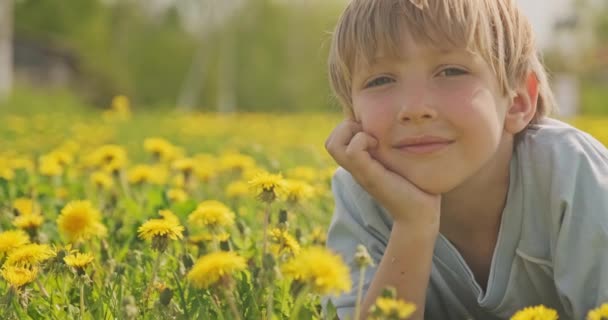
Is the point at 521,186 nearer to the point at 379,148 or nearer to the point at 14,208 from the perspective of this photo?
the point at 379,148

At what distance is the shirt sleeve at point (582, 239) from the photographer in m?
1.52

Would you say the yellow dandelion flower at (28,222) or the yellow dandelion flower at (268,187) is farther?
the yellow dandelion flower at (28,222)

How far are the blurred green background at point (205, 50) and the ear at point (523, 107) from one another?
23.4 meters

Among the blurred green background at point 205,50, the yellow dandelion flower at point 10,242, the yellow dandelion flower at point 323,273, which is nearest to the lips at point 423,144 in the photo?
the yellow dandelion flower at point 323,273

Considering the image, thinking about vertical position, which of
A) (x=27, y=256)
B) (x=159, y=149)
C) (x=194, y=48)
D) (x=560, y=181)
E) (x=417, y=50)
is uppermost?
(x=417, y=50)

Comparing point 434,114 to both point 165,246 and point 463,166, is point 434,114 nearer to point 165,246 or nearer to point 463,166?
point 463,166

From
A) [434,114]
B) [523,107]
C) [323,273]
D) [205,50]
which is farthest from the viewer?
[205,50]

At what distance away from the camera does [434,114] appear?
151 centimetres

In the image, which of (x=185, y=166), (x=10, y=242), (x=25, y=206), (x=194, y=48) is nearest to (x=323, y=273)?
(x=10, y=242)

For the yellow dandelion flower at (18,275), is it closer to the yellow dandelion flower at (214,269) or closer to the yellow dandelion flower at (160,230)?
the yellow dandelion flower at (160,230)

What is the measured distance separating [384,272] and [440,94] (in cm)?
33

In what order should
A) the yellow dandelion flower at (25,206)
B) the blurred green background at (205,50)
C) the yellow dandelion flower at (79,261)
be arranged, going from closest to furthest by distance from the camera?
the yellow dandelion flower at (79,261) < the yellow dandelion flower at (25,206) < the blurred green background at (205,50)

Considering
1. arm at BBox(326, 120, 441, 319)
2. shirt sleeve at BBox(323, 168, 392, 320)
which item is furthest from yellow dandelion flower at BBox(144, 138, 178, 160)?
arm at BBox(326, 120, 441, 319)

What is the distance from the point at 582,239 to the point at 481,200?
249 millimetres
